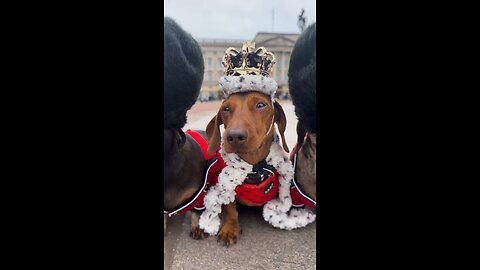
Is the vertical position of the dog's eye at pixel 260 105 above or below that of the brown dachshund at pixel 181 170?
above

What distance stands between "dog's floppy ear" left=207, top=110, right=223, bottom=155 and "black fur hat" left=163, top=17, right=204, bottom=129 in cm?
35

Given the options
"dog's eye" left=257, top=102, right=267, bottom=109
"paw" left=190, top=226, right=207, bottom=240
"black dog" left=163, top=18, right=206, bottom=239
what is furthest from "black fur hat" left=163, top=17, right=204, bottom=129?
"paw" left=190, top=226, right=207, bottom=240

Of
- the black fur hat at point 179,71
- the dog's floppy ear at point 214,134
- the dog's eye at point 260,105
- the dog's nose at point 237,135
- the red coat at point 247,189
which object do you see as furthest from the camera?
the red coat at point 247,189

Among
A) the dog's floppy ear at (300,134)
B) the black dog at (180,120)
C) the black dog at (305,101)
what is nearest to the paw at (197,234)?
the black dog at (180,120)

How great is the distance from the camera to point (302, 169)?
1.87 meters

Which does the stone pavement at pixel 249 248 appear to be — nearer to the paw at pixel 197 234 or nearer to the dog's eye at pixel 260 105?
the paw at pixel 197 234

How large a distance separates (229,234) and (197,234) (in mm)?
231

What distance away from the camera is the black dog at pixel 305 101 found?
134 cm

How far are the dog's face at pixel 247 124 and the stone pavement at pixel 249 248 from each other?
0.14m

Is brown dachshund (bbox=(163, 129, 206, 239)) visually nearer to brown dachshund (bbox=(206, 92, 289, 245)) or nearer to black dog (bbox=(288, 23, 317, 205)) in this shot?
brown dachshund (bbox=(206, 92, 289, 245))

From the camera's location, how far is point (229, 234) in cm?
194

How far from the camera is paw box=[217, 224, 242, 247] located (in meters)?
1.90
